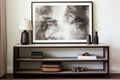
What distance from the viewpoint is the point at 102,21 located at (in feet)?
15.9

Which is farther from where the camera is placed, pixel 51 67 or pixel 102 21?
pixel 102 21

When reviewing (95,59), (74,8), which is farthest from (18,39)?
(95,59)

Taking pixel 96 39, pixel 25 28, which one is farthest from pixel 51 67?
pixel 96 39

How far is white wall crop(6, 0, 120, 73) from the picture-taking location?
4.84 meters

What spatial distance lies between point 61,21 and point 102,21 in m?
0.83

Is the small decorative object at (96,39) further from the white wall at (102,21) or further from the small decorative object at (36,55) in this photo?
the small decorative object at (36,55)

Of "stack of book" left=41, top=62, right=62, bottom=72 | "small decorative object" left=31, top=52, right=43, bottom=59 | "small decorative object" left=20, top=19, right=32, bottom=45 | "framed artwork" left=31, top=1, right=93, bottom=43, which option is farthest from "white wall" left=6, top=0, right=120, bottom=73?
"stack of book" left=41, top=62, right=62, bottom=72

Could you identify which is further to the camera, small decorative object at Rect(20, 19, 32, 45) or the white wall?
the white wall

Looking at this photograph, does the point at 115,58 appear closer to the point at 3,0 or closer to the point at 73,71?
the point at 73,71

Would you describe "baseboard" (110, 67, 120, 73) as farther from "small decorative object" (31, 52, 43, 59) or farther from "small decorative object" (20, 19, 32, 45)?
"small decorative object" (20, 19, 32, 45)

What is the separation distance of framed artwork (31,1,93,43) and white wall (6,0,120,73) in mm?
153

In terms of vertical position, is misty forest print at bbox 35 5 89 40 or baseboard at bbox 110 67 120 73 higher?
misty forest print at bbox 35 5 89 40

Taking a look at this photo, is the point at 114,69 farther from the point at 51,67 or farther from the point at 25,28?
the point at 25,28

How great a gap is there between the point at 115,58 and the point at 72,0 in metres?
1.47
